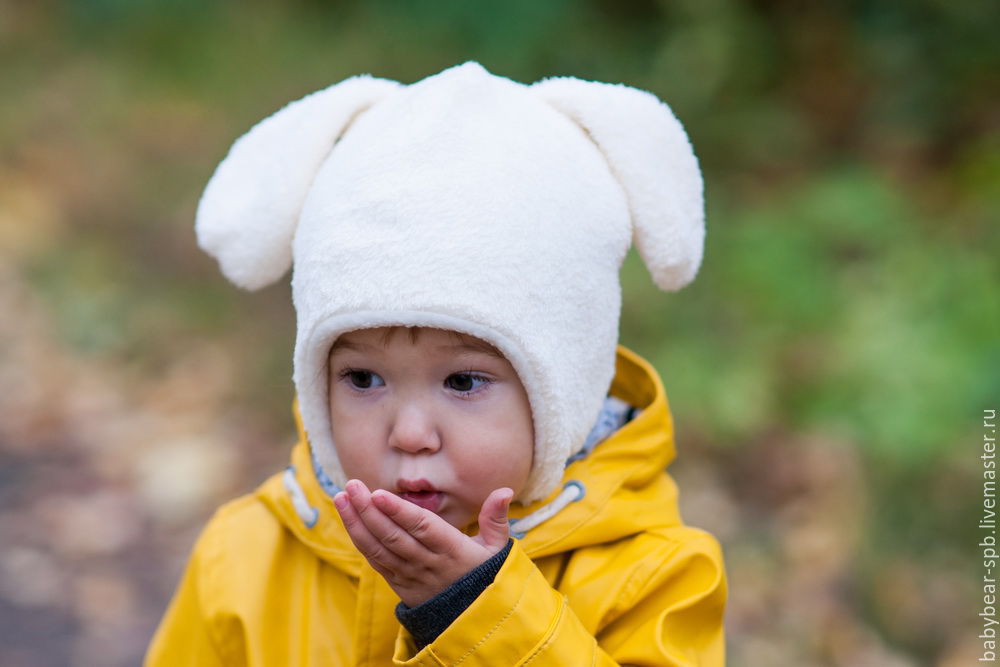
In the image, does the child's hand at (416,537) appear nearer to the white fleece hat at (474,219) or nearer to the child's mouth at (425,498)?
the child's mouth at (425,498)

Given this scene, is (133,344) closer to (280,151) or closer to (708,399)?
(708,399)

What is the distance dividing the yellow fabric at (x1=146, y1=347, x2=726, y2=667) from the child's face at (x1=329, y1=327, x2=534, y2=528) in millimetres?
134

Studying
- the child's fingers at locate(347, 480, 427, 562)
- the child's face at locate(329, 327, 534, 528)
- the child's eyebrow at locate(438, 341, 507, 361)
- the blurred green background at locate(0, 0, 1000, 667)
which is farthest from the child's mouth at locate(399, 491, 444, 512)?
the blurred green background at locate(0, 0, 1000, 667)

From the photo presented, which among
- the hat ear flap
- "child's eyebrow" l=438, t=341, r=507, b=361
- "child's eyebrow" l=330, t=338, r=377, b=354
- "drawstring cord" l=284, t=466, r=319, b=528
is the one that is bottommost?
"drawstring cord" l=284, t=466, r=319, b=528

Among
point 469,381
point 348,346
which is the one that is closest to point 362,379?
point 348,346

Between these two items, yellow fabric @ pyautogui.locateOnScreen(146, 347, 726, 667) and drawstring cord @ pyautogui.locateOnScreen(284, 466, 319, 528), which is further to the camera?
drawstring cord @ pyautogui.locateOnScreen(284, 466, 319, 528)

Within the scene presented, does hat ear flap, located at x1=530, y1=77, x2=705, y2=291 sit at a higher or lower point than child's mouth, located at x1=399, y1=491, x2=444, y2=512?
higher

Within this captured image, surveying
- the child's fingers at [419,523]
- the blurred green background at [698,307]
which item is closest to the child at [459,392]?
the child's fingers at [419,523]

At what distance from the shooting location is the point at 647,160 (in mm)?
1726


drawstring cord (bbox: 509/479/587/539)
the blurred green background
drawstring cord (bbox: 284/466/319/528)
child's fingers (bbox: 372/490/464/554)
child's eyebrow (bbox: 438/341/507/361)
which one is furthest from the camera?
the blurred green background

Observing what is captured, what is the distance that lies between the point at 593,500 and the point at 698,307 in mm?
2722

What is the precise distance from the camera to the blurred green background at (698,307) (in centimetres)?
335

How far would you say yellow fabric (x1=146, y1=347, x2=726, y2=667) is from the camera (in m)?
1.47

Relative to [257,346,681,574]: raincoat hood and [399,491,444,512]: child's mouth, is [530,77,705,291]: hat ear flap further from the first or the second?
[399,491,444,512]: child's mouth
